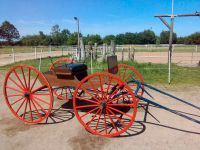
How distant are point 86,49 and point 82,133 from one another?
11989 mm

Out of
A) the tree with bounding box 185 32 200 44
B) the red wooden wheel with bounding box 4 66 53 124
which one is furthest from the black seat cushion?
the tree with bounding box 185 32 200 44

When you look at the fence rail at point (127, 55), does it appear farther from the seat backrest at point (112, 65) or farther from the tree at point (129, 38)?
the tree at point (129, 38)

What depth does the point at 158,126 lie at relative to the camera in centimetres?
413

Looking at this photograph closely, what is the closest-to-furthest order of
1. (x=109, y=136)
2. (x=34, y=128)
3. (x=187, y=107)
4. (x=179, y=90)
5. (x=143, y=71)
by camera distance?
(x=109, y=136) < (x=34, y=128) < (x=187, y=107) < (x=179, y=90) < (x=143, y=71)

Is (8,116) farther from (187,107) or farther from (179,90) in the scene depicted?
(179,90)

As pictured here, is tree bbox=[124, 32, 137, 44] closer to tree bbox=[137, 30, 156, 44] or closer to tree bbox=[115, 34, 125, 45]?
tree bbox=[115, 34, 125, 45]

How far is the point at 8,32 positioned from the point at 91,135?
249 ft

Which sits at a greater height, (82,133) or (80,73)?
(80,73)

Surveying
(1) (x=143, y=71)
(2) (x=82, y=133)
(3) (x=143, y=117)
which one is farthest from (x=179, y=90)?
(2) (x=82, y=133)

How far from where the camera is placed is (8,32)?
7138 cm

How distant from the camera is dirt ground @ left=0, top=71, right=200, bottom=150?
133 inches

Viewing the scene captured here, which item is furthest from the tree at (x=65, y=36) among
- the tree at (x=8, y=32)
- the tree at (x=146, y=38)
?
the tree at (x=146, y=38)

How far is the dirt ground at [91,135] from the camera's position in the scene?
133 inches

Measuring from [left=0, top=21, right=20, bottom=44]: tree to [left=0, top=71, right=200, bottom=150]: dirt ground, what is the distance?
71.5 meters
